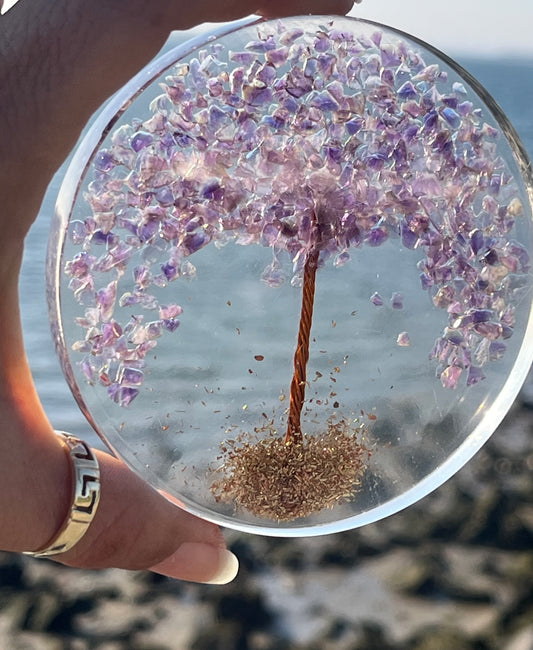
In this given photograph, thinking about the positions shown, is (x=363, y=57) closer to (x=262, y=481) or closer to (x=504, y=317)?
(x=504, y=317)

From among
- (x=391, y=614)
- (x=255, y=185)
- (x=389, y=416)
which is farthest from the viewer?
(x=391, y=614)

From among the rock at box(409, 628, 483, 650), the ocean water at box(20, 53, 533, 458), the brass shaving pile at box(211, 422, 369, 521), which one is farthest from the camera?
the ocean water at box(20, 53, 533, 458)

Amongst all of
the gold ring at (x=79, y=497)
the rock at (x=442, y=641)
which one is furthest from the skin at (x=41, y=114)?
the rock at (x=442, y=641)

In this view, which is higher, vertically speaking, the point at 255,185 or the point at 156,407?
the point at 255,185

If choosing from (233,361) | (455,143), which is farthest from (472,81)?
(233,361)

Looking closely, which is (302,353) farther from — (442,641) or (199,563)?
(442,641)

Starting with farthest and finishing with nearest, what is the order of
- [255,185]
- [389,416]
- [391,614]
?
[391,614], [389,416], [255,185]

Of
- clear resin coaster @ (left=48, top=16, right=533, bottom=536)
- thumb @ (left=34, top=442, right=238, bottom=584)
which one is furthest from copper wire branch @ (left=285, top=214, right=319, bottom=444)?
thumb @ (left=34, top=442, right=238, bottom=584)

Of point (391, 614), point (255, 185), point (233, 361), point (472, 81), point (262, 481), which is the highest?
point (472, 81)

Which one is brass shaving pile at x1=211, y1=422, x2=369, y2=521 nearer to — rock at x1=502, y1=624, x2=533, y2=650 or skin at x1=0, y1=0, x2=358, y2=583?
skin at x1=0, y1=0, x2=358, y2=583
